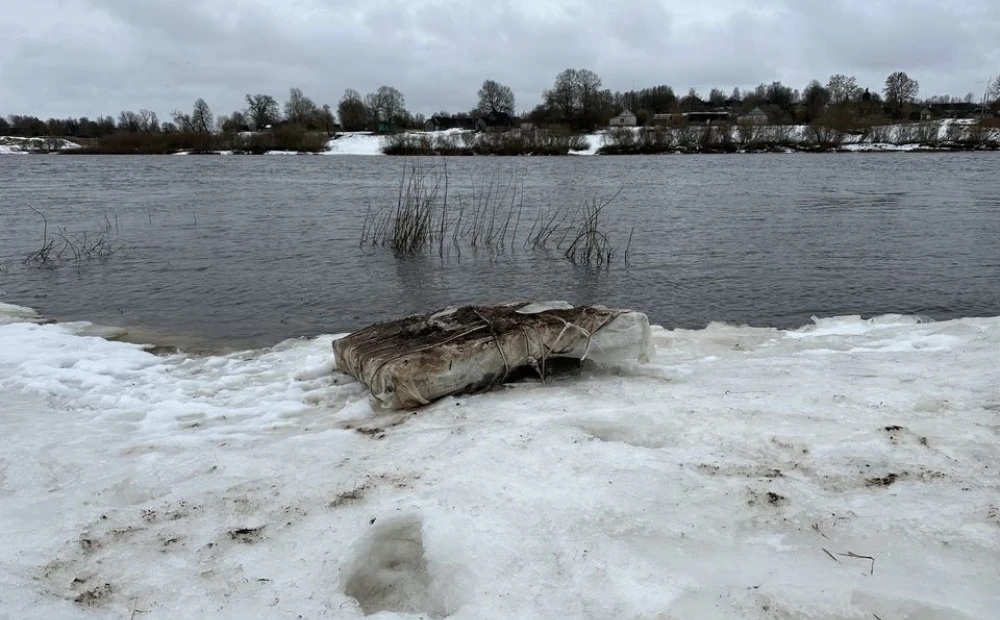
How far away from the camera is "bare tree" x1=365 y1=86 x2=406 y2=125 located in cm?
11850

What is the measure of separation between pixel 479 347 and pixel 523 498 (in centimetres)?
200

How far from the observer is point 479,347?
533 centimetres

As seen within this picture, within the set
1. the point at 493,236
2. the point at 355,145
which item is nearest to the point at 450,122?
the point at 355,145

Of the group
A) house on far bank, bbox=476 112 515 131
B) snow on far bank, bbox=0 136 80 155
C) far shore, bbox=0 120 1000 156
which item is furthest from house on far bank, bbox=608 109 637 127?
snow on far bank, bbox=0 136 80 155

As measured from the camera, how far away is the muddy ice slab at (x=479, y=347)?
5168 mm

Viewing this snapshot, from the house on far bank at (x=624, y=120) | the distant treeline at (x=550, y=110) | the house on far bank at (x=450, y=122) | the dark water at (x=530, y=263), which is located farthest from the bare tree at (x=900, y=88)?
the dark water at (x=530, y=263)

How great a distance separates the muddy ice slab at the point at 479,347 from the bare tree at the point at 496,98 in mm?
126850

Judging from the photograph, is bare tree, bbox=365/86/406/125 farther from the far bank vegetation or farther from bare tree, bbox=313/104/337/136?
the far bank vegetation

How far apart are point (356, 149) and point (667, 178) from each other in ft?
172

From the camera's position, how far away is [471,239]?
16672mm

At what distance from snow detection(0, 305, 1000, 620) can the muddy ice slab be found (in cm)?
20

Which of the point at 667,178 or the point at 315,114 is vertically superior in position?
the point at 315,114

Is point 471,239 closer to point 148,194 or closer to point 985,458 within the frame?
point 985,458

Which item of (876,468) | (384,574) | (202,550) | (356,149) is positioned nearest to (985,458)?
(876,468)
